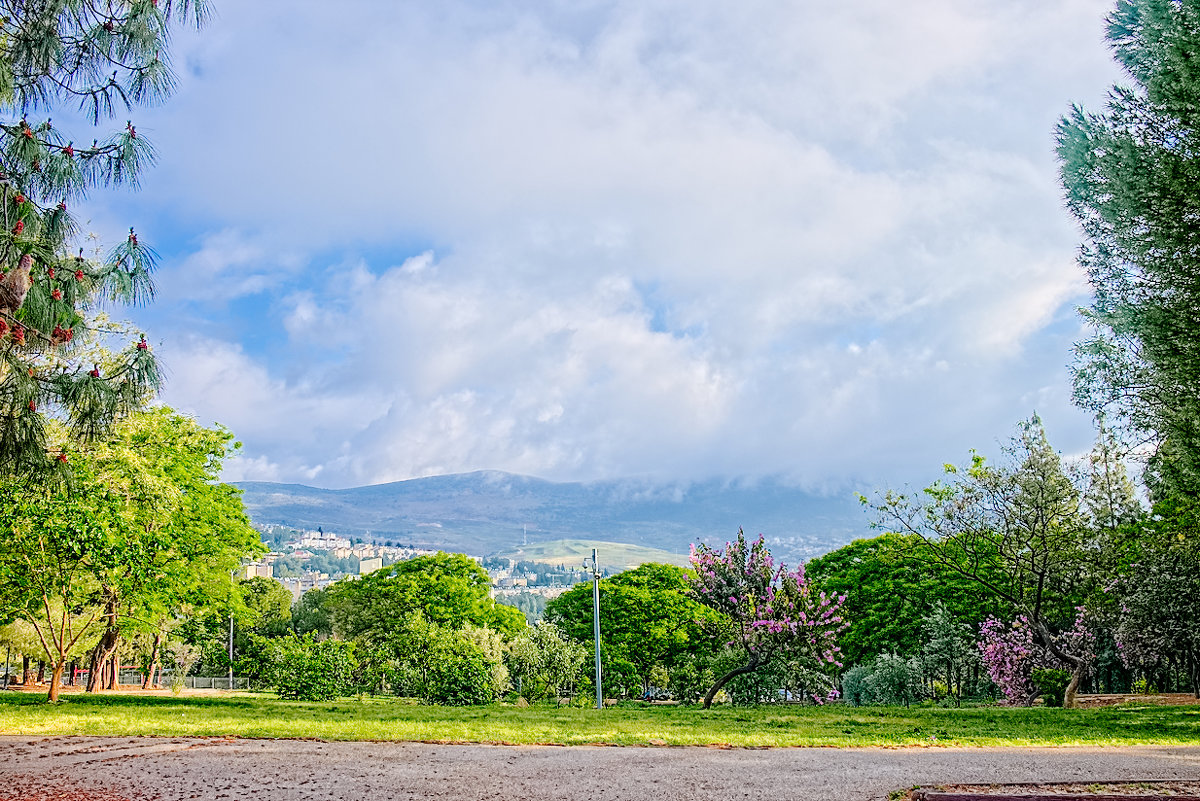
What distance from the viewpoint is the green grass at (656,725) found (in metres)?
13.0

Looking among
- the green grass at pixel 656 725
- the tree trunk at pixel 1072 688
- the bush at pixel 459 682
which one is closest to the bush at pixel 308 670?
the bush at pixel 459 682

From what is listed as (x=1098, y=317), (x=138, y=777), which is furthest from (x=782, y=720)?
(x=138, y=777)

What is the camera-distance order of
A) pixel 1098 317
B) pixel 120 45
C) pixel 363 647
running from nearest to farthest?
pixel 120 45 → pixel 1098 317 → pixel 363 647

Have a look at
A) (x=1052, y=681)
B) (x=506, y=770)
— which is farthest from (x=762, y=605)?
(x=506, y=770)

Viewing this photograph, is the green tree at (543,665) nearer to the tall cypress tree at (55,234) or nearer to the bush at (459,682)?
the bush at (459,682)

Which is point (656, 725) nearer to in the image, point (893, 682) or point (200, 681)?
point (893, 682)

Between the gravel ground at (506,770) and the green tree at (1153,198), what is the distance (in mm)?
4471

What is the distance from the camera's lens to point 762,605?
21922 millimetres

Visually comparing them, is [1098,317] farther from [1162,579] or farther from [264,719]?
[264,719]

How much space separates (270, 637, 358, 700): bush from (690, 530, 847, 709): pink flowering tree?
33.6 feet

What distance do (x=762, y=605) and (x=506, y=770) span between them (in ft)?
43.6

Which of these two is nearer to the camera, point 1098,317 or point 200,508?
point 1098,317

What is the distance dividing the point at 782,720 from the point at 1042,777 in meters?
7.47

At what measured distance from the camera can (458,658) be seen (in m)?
23.0
